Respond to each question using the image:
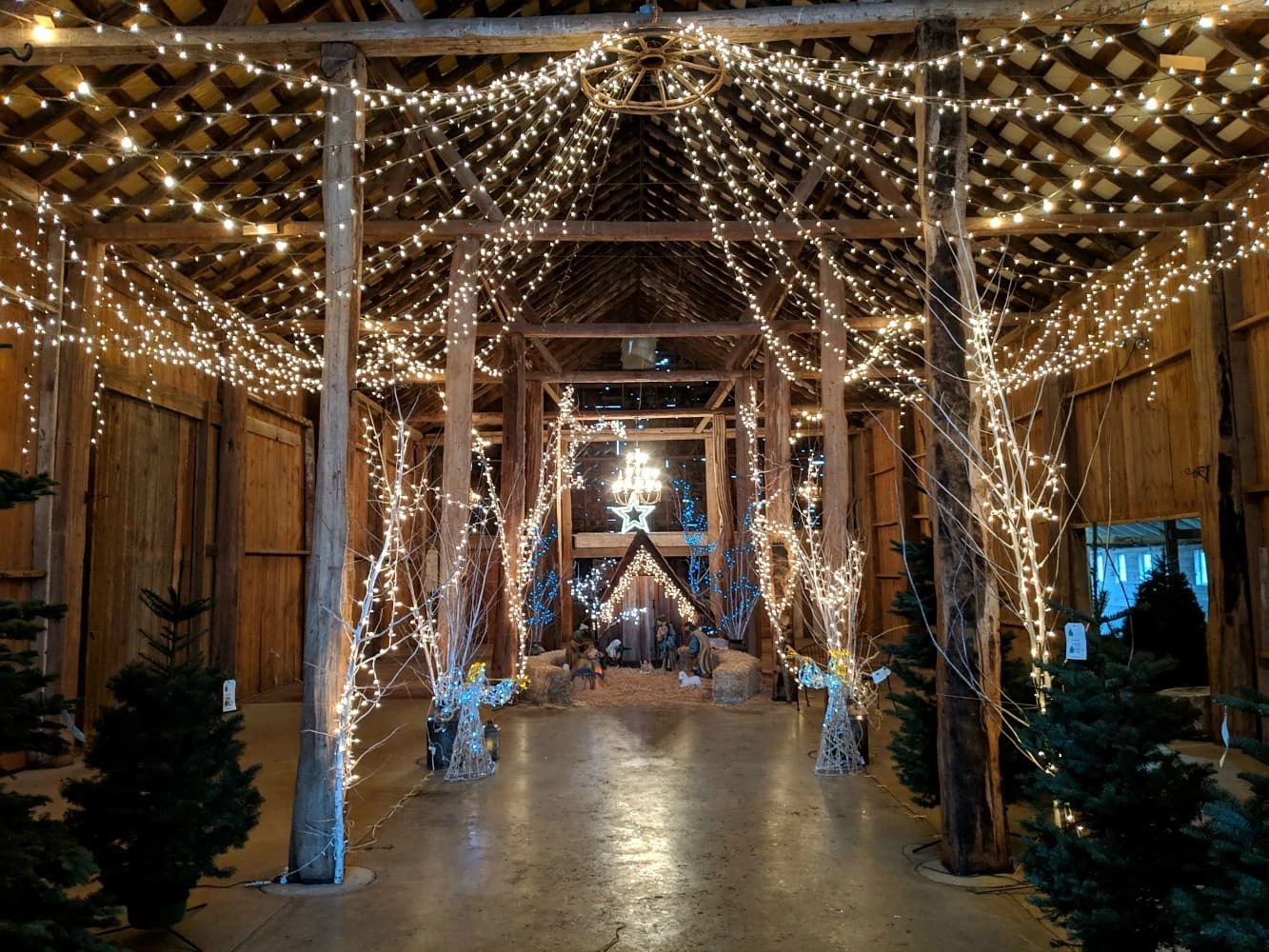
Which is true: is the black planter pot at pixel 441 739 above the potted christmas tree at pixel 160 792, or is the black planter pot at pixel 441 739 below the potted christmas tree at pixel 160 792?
below

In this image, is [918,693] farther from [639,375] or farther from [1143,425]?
[639,375]

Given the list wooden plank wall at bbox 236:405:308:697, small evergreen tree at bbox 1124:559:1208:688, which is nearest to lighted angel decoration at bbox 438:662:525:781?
wooden plank wall at bbox 236:405:308:697

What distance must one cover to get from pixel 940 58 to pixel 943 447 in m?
2.14

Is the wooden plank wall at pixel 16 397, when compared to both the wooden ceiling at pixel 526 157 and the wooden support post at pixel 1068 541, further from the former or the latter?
the wooden support post at pixel 1068 541

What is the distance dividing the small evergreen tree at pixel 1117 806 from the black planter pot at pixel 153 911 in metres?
3.44

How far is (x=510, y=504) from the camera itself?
31.4 feet

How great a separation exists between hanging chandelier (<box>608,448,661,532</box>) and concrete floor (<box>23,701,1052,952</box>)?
294 inches

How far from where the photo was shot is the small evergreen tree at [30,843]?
7.64 feet

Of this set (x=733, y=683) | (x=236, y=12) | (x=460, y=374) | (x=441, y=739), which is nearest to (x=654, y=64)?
(x=236, y=12)

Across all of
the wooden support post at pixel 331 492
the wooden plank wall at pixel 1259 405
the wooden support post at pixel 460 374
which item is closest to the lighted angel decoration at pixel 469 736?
the wooden support post at pixel 460 374

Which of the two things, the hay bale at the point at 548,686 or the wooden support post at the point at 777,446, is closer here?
the hay bale at the point at 548,686

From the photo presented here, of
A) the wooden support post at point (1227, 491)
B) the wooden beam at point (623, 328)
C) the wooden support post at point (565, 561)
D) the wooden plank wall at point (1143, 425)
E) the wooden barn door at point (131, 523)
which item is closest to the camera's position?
the wooden support post at point (1227, 491)

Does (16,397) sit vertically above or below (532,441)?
below

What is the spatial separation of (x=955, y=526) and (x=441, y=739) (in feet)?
13.8
